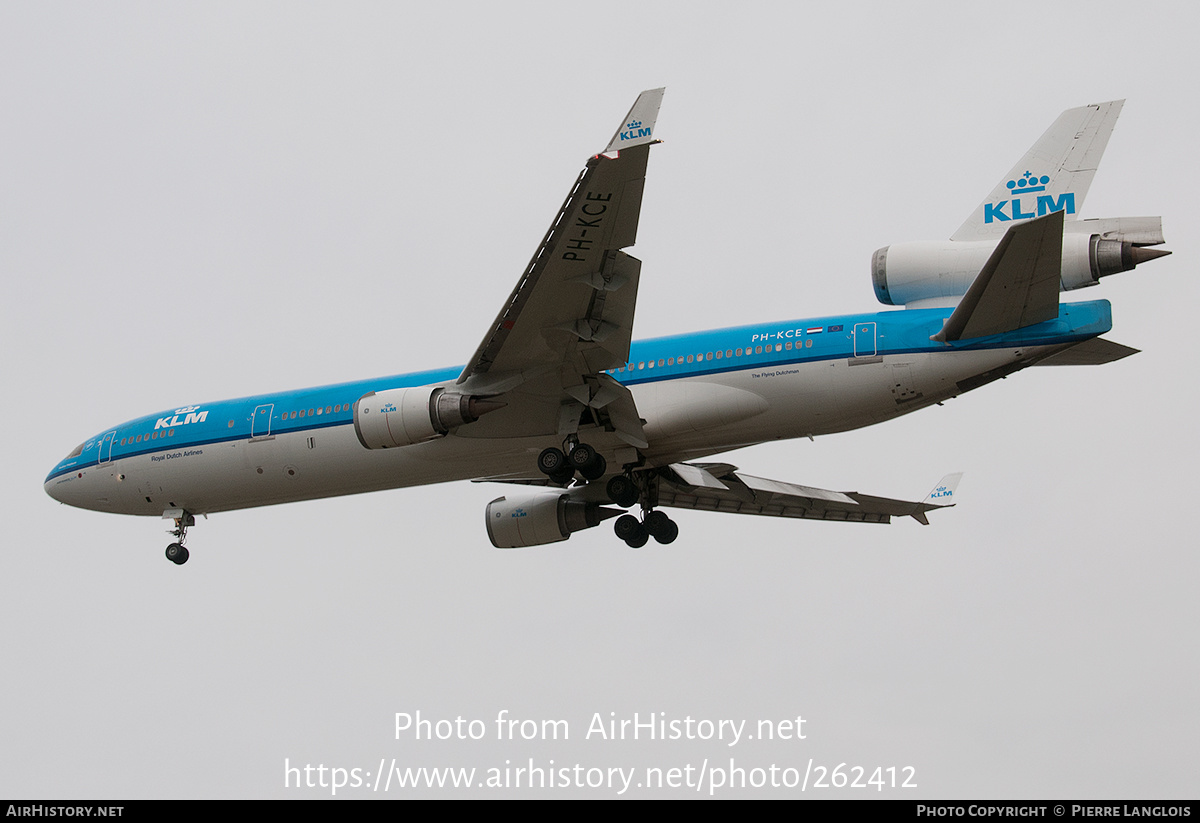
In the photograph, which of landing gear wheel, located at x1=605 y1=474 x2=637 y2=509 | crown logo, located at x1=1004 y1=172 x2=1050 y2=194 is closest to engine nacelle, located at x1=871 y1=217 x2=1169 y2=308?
crown logo, located at x1=1004 y1=172 x2=1050 y2=194

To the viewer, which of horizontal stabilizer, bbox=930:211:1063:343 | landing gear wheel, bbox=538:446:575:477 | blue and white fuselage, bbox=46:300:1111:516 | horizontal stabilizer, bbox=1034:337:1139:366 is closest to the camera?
horizontal stabilizer, bbox=930:211:1063:343

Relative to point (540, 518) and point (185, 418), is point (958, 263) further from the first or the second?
point (185, 418)

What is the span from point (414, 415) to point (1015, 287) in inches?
379

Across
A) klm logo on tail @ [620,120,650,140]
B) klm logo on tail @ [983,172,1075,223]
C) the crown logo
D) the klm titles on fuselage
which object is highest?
the crown logo

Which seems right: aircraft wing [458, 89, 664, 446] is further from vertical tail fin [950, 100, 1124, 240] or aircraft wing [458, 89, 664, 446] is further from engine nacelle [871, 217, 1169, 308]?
vertical tail fin [950, 100, 1124, 240]

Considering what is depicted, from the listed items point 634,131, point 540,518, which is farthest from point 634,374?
point 634,131

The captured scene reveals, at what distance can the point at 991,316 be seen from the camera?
67.2 ft

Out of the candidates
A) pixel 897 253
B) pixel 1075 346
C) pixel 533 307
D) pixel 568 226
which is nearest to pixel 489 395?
pixel 533 307

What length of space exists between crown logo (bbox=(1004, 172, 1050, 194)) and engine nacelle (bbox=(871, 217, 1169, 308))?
123 centimetres

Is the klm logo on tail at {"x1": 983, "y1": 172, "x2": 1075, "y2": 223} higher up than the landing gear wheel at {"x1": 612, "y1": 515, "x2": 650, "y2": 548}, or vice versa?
the klm logo on tail at {"x1": 983, "y1": 172, "x2": 1075, "y2": 223}

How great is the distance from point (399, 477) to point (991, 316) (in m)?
10.7

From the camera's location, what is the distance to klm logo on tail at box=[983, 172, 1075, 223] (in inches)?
861

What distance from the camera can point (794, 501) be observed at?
1137 inches

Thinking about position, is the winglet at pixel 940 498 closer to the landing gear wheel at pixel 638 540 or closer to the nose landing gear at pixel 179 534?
the landing gear wheel at pixel 638 540
